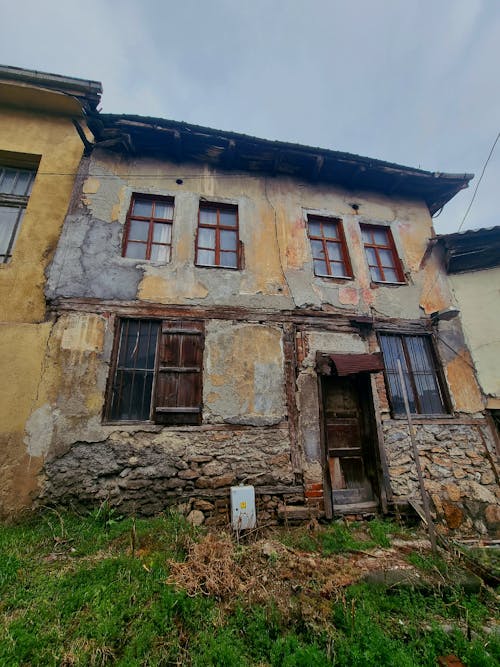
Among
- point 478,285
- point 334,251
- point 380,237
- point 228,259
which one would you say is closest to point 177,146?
point 228,259

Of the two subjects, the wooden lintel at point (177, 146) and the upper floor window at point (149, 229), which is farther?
the wooden lintel at point (177, 146)

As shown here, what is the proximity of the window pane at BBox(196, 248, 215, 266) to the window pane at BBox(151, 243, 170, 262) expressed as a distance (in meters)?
0.63

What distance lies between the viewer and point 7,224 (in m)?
6.23

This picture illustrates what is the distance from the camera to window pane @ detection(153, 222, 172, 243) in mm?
6391

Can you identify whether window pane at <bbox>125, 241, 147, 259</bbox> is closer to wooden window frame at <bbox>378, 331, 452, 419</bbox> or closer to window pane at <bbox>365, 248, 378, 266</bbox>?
window pane at <bbox>365, 248, 378, 266</bbox>

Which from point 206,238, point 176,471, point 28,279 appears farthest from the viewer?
point 206,238

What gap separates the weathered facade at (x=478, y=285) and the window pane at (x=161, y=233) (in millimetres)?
6409

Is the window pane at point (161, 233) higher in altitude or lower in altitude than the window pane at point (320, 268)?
higher

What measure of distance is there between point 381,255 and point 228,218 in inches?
150

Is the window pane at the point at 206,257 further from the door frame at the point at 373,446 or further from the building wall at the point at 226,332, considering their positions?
the door frame at the point at 373,446

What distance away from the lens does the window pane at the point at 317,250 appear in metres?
6.98

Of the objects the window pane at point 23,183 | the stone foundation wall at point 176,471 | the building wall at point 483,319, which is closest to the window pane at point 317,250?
the building wall at point 483,319

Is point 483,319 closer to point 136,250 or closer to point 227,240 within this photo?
point 227,240

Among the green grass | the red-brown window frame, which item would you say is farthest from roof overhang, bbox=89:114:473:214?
the green grass
